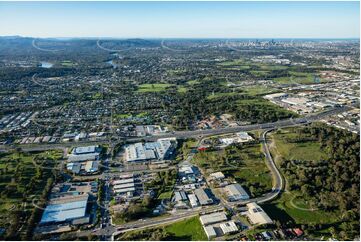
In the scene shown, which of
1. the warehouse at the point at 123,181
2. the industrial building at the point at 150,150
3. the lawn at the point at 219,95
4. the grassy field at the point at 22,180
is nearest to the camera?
the grassy field at the point at 22,180

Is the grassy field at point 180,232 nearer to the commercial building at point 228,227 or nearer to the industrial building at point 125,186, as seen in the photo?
the commercial building at point 228,227

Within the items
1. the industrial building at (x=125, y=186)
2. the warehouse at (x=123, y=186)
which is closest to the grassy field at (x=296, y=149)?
the industrial building at (x=125, y=186)

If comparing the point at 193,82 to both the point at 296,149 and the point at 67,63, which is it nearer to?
the point at 296,149

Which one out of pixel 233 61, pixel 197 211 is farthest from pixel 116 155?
pixel 233 61

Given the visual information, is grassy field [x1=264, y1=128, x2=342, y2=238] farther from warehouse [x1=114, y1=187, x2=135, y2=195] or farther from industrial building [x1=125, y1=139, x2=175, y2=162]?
industrial building [x1=125, y1=139, x2=175, y2=162]

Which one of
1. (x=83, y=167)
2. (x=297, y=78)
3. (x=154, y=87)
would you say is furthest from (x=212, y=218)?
(x=297, y=78)

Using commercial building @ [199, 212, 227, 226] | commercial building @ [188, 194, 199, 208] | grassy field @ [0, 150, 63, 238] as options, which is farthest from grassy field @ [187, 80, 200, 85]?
commercial building @ [199, 212, 227, 226]

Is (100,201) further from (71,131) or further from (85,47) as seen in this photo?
(85,47)
